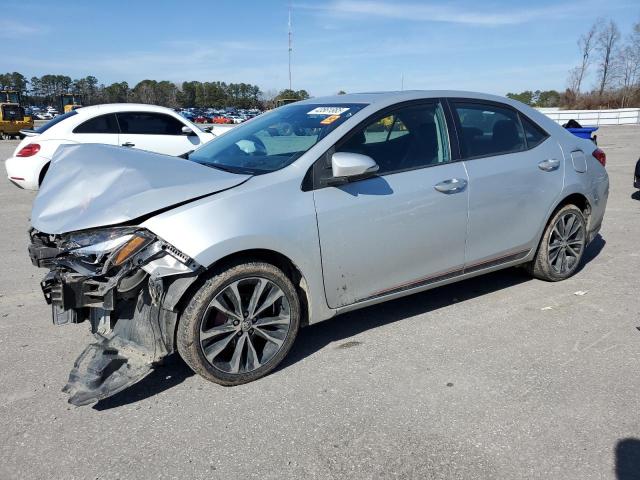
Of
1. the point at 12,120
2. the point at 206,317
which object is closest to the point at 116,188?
the point at 206,317

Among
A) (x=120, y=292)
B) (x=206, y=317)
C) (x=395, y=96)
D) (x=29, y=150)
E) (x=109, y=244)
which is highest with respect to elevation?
(x=395, y=96)

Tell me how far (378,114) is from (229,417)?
226cm

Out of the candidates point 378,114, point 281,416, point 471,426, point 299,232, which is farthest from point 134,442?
point 378,114

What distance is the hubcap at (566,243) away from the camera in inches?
191

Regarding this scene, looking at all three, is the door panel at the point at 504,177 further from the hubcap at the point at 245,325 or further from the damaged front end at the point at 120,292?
the damaged front end at the point at 120,292

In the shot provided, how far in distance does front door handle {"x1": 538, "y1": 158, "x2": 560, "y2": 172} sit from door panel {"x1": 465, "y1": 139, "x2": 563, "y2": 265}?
0.02m

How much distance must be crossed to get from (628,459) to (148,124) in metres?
A: 8.86

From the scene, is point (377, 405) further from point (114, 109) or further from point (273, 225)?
point (114, 109)

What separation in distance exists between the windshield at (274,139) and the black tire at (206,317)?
682 millimetres

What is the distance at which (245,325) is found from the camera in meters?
3.26

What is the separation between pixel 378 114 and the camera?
379 cm

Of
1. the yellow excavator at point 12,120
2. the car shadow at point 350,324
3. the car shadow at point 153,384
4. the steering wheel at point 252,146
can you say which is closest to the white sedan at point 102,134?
the steering wheel at point 252,146

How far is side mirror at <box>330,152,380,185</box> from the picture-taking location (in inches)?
130

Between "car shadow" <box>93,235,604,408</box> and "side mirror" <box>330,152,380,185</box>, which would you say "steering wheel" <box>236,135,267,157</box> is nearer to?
"side mirror" <box>330,152,380,185</box>
